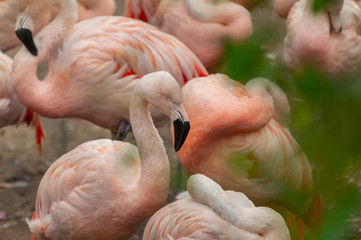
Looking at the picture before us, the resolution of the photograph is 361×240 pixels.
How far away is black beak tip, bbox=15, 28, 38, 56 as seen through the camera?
347cm

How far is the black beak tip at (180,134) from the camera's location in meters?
2.43

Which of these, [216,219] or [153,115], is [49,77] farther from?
[216,219]

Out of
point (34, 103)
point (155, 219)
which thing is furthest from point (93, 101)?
point (155, 219)

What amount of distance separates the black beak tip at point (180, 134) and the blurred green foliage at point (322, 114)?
1.86 metres

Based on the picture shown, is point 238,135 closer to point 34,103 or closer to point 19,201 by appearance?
point 34,103

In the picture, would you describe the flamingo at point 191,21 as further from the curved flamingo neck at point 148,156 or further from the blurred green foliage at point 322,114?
the blurred green foliage at point 322,114

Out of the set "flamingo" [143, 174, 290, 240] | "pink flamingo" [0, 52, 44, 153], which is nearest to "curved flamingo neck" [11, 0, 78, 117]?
"pink flamingo" [0, 52, 44, 153]

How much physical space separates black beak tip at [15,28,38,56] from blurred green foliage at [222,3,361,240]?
3076 millimetres

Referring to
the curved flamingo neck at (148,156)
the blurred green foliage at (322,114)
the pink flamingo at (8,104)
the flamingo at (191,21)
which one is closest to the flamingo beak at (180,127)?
the curved flamingo neck at (148,156)

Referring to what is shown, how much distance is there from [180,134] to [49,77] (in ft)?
4.23

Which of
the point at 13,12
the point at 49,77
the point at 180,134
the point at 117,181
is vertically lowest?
the point at 13,12

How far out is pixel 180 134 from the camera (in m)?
2.45

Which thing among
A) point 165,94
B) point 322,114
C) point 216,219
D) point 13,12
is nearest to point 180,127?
point 165,94

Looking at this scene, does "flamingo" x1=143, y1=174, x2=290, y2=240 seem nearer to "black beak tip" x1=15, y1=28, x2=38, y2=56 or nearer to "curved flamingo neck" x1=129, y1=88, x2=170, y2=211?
"curved flamingo neck" x1=129, y1=88, x2=170, y2=211
